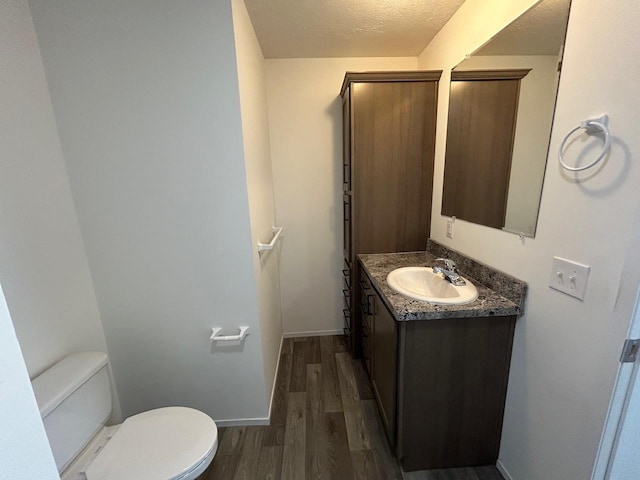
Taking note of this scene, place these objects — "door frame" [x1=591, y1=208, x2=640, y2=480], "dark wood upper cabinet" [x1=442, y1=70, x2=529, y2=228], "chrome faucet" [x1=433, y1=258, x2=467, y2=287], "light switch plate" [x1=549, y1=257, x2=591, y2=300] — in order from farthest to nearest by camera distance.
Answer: "chrome faucet" [x1=433, y1=258, x2=467, y2=287] < "dark wood upper cabinet" [x1=442, y1=70, x2=529, y2=228] < "light switch plate" [x1=549, y1=257, x2=591, y2=300] < "door frame" [x1=591, y1=208, x2=640, y2=480]

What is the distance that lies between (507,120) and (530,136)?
0.18 metres

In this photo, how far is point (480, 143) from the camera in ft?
4.71

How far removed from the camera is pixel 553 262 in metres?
Result: 1.02

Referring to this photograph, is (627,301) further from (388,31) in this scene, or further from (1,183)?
(1,183)

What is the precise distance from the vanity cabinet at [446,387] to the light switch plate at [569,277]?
0.29 m

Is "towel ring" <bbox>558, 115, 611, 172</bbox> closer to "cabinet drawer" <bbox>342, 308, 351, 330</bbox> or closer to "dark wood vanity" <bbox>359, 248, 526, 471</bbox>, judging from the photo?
"dark wood vanity" <bbox>359, 248, 526, 471</bbox>

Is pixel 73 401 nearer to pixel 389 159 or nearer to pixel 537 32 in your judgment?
pixel 389 159

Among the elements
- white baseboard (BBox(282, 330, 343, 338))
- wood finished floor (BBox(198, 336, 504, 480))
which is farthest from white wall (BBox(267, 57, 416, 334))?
wood finished floor (BBox(198, 336, 504, 480))

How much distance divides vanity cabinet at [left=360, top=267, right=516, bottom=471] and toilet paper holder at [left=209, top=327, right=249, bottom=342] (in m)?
0.77

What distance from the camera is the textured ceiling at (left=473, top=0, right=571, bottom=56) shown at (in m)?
0.96

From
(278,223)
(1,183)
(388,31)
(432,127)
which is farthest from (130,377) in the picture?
(388,31)

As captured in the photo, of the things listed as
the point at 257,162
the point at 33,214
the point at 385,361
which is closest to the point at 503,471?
the point at 385,361

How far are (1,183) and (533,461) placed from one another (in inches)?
94.8

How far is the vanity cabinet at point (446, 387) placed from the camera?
121 centimetres
